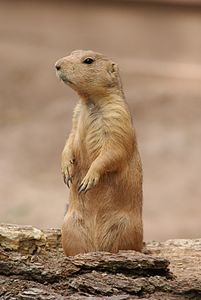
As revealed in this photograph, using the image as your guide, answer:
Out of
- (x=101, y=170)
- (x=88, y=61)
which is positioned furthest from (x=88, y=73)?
(x=101, y=170)

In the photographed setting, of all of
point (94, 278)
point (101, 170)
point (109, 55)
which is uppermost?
point (109, 55)

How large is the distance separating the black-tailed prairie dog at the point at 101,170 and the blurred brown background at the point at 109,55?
154 inches

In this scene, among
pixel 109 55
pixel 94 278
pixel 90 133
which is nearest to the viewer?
pixel 94 278

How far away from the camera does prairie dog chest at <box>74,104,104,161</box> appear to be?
3.39 meters

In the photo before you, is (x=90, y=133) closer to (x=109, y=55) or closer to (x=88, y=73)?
(x=88, y=73)

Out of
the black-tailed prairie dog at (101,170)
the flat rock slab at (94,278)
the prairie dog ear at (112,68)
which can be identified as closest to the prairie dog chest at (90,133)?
the black-tailed prairie dog at (101,170)

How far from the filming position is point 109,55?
7.66 meters

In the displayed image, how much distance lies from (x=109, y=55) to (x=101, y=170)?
4.44 m

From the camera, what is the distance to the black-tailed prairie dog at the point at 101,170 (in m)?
3.34

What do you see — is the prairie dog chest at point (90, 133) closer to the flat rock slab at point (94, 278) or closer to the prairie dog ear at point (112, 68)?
the prairie dog ear at point (112, 68)

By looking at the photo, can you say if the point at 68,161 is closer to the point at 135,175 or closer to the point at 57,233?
the point at 135,175

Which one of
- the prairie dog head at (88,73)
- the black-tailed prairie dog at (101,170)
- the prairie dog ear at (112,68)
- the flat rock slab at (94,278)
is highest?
the prairie dog ear at (112,68)

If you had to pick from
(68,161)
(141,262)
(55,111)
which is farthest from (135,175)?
(55,111)

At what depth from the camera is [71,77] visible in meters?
3.34
